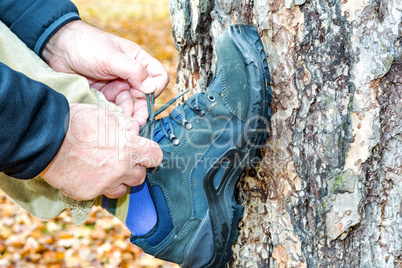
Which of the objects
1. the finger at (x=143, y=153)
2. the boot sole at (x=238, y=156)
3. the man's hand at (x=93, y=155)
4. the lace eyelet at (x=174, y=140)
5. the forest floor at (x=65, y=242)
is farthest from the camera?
the forest floor at (x=65, y=242)

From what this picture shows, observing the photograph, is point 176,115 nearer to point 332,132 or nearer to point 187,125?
point 187,125

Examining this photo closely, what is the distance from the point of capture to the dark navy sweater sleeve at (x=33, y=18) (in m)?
1.47

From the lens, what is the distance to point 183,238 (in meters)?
1.58

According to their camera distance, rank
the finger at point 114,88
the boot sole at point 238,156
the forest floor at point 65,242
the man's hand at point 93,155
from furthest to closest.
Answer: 1. the forest floor at point 65,242
2. the finger at point 114,88
3. the boot sole at point 238,156
4. the man's hand at point 93,155

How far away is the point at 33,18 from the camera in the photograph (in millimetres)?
1476

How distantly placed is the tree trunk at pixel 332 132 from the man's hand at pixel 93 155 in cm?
58

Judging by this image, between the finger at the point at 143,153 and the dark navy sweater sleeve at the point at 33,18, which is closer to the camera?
the finger at the point at 143,153

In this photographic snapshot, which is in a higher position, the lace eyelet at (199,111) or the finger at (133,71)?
the finger at (133,71)

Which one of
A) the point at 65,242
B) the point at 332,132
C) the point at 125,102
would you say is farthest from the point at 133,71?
the point at 65,242

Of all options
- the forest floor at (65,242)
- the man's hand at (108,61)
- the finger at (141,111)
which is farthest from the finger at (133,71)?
the forest floor at (65,242)

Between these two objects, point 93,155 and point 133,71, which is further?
point 133,71

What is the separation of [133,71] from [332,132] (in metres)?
0.80

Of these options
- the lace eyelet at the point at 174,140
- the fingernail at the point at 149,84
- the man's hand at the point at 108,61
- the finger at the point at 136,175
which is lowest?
the finger at the point at 136,175

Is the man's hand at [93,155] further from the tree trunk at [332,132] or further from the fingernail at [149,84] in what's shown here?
the tree trunk at [332,132]
